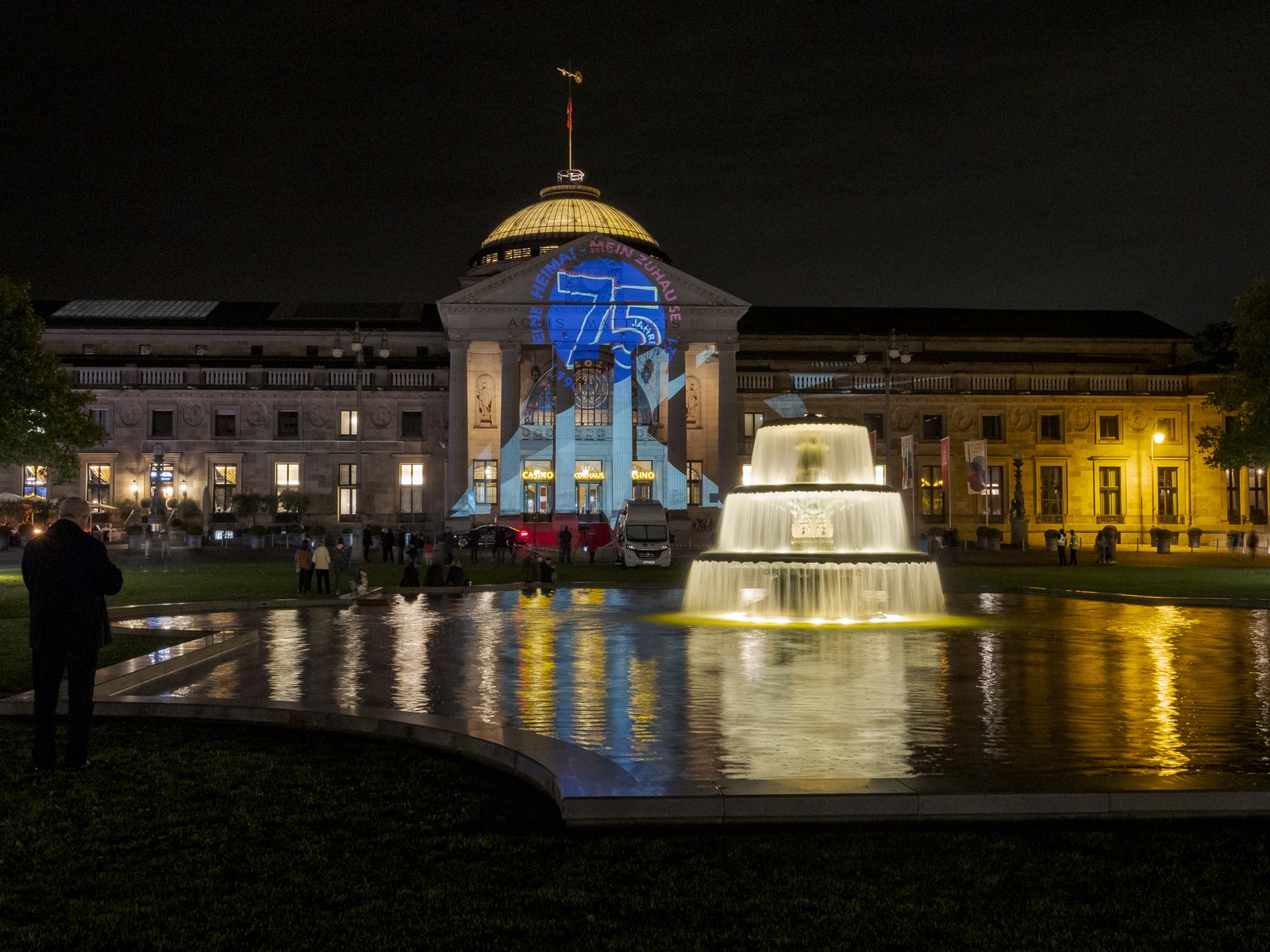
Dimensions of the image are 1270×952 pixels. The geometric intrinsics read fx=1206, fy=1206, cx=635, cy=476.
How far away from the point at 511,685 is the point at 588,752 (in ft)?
14.4

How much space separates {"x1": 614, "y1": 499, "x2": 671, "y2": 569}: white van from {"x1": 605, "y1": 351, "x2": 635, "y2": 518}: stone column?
67.7ft

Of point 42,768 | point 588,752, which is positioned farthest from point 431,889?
point 42,768

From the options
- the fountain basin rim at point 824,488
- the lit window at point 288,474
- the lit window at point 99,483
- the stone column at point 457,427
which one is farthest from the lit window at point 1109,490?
the lit window at point 99,483

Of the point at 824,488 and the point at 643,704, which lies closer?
the point at 643,704

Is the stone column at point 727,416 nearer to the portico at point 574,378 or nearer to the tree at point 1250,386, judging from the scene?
the portico at point 574,378

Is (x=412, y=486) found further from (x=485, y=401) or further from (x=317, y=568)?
(x=317, y=568)

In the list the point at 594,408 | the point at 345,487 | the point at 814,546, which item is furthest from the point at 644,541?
the point at 345,487

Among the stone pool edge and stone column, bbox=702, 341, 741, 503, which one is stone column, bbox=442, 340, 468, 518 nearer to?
stone column, bbox=702, 341, 741, 503

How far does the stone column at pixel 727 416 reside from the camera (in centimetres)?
6288

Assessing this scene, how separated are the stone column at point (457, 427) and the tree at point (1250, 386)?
35.6 metres

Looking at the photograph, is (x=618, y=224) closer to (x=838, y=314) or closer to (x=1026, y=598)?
(x=838, y=314)

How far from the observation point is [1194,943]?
17.1ft

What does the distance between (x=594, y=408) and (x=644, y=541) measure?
27.7 meters

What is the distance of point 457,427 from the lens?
6247 cm
